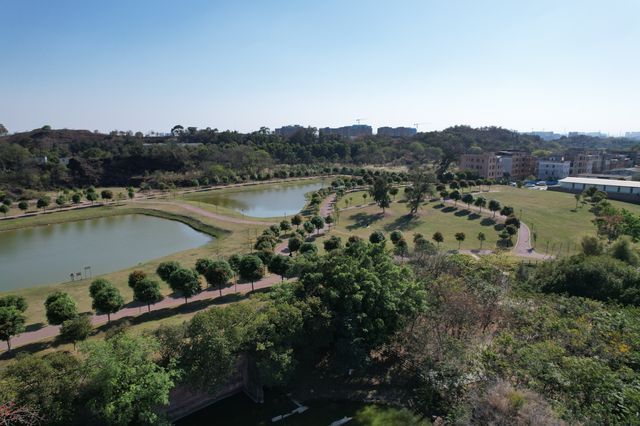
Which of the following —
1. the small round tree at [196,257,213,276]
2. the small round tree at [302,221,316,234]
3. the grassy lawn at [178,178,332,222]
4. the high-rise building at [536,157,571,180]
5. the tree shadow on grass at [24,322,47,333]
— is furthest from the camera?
the high-rise building at [536,157,571,180]

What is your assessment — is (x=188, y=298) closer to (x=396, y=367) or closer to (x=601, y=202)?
(x=396, y=367)

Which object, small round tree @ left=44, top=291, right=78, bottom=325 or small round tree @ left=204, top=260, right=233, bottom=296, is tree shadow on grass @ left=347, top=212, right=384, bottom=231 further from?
small round tree @ left=44, top=291, right=78, bottom=325

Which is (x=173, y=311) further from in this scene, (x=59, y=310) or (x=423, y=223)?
(x=423, y=223)

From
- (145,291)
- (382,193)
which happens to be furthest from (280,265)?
(382,193)

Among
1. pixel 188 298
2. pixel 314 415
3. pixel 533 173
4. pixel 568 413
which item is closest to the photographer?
pixel 568 413

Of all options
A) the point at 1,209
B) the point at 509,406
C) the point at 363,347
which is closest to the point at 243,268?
the point at 363,347

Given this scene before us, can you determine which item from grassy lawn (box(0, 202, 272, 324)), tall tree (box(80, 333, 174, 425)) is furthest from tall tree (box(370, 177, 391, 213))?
tall tree (box(80, 333, 174, 425))
